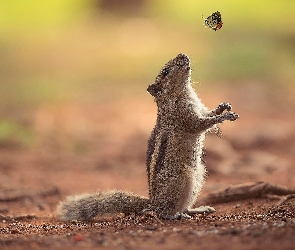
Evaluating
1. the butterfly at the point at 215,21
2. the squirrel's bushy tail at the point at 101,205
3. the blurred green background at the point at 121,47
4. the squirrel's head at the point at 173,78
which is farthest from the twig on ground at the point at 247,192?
the blurred green background at the point at 121,47

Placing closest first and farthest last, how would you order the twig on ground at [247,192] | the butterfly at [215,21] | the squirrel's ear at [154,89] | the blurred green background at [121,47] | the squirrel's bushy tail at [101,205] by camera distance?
the butterfly at [215,21] → the squirrel's bushy tail at [101,205] → the squirrel's ear at [154,89] → the twig on ground at [247,192] → the blurred green background at [121,47]

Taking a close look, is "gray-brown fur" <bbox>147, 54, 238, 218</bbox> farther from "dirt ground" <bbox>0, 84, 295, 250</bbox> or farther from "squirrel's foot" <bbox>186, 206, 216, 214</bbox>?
"dirt ground" <bbox>0, 84, 295, 250</bbox>

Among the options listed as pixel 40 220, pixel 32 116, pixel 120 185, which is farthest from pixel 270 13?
pixel 40 220

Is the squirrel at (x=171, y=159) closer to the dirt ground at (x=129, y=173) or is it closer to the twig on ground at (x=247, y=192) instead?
the dirt ground at (x=129, y=173)

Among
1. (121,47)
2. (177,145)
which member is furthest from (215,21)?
(121,47)

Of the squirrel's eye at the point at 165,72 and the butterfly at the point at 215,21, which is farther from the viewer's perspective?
the squirrel's eye at the point at 165,72

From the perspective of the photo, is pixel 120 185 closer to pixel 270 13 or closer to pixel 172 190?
pixel 172 190
